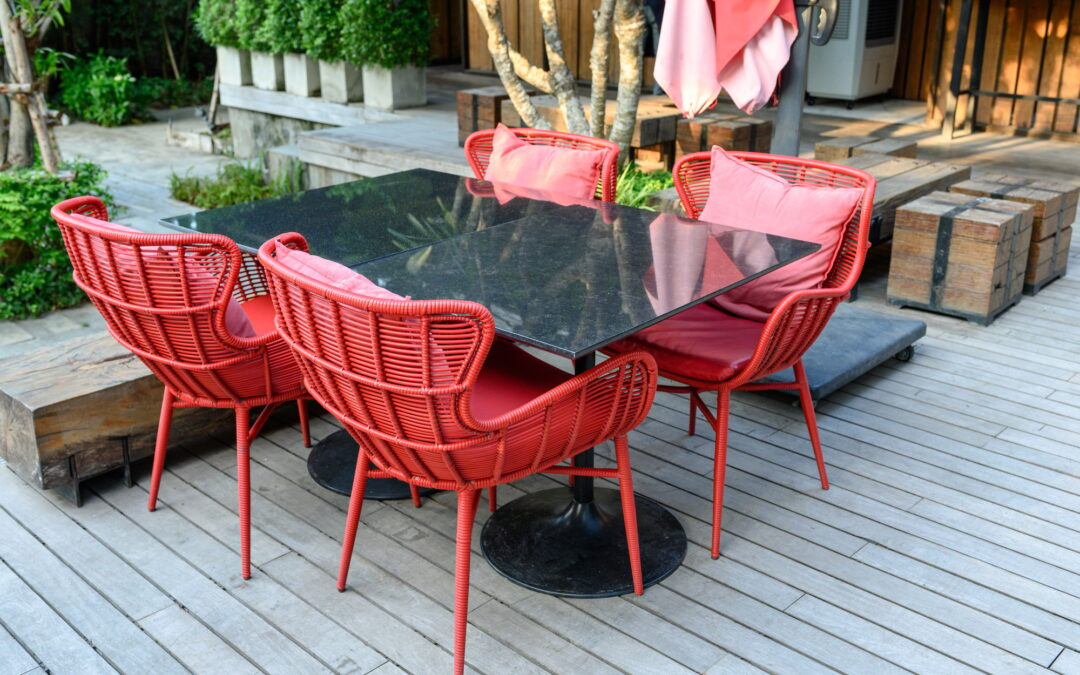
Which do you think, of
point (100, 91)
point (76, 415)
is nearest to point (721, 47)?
point (76, 415)

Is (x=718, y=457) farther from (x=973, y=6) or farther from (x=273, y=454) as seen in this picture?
(x=973, y=6)

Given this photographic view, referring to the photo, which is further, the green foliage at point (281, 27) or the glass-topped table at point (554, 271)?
the green foliage at point (281, 27)

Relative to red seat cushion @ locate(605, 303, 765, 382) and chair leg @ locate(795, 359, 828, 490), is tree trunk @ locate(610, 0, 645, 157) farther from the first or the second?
chair leg @ locate(795, 359, 828, 490)

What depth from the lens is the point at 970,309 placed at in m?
4.46

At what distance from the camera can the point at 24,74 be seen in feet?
19.1

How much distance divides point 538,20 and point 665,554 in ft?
28.9

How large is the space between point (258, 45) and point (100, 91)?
11.5ft

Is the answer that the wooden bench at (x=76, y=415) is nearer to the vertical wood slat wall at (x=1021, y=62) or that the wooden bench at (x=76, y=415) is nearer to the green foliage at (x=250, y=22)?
the green foliage at (x=250, y=22)

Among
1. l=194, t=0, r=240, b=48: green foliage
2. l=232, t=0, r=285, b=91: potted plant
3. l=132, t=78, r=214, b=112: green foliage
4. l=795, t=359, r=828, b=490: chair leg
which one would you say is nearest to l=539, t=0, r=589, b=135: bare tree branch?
l=795, t=359, r=828, b=490: chair leg

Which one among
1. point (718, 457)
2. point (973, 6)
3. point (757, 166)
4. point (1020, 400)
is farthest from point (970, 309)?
point (973, 6)

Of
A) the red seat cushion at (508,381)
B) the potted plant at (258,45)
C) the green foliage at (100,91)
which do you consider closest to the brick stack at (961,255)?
the red seat cushion at (508,381)

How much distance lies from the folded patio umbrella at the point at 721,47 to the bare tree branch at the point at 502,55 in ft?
4.73

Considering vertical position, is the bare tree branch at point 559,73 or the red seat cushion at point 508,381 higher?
the bare tree branch at point 559,73

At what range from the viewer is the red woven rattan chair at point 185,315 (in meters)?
2.52
